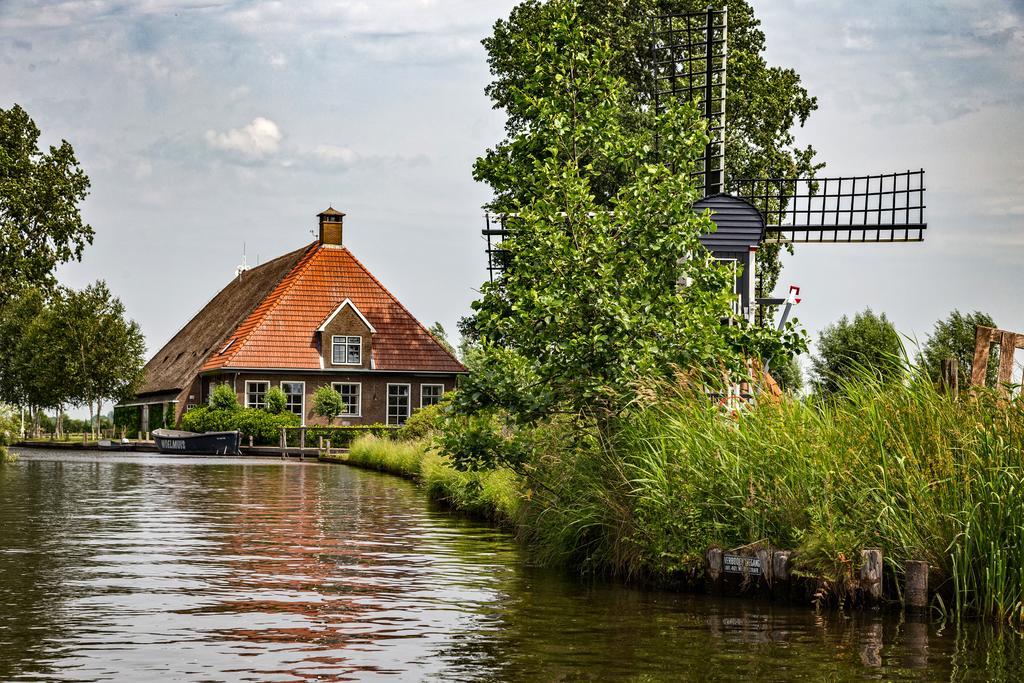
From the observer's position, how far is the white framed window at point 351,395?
58.0m

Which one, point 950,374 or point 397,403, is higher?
point 950,374

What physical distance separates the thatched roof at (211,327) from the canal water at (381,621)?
40.7 meters

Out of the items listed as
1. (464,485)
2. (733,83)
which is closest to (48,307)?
(733,83)

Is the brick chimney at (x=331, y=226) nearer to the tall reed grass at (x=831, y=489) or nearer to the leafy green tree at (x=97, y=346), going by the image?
the leafy green tree at (x=97, y=346)

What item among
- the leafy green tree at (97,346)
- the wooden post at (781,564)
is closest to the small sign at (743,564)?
the wooden post at (781,564)

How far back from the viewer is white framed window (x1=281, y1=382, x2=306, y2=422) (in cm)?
5700

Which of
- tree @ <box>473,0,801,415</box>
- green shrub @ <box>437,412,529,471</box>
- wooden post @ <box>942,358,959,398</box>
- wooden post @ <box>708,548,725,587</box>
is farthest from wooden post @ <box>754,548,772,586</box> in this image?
green shrub @ <box>437,412,529,471</box>

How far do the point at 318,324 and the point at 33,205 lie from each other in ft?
49.0

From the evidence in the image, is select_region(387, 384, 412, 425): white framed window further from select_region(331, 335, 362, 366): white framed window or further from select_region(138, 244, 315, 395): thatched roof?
select_region(138, 244, 315, 395): thatched roof

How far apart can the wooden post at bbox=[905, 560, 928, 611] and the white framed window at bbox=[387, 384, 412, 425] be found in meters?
47.2

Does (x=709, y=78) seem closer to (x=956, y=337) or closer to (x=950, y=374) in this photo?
(x=950, y=374)

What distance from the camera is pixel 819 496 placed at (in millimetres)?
13250

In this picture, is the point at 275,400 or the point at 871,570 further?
the point at 275,400

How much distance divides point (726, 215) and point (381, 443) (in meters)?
15.5
